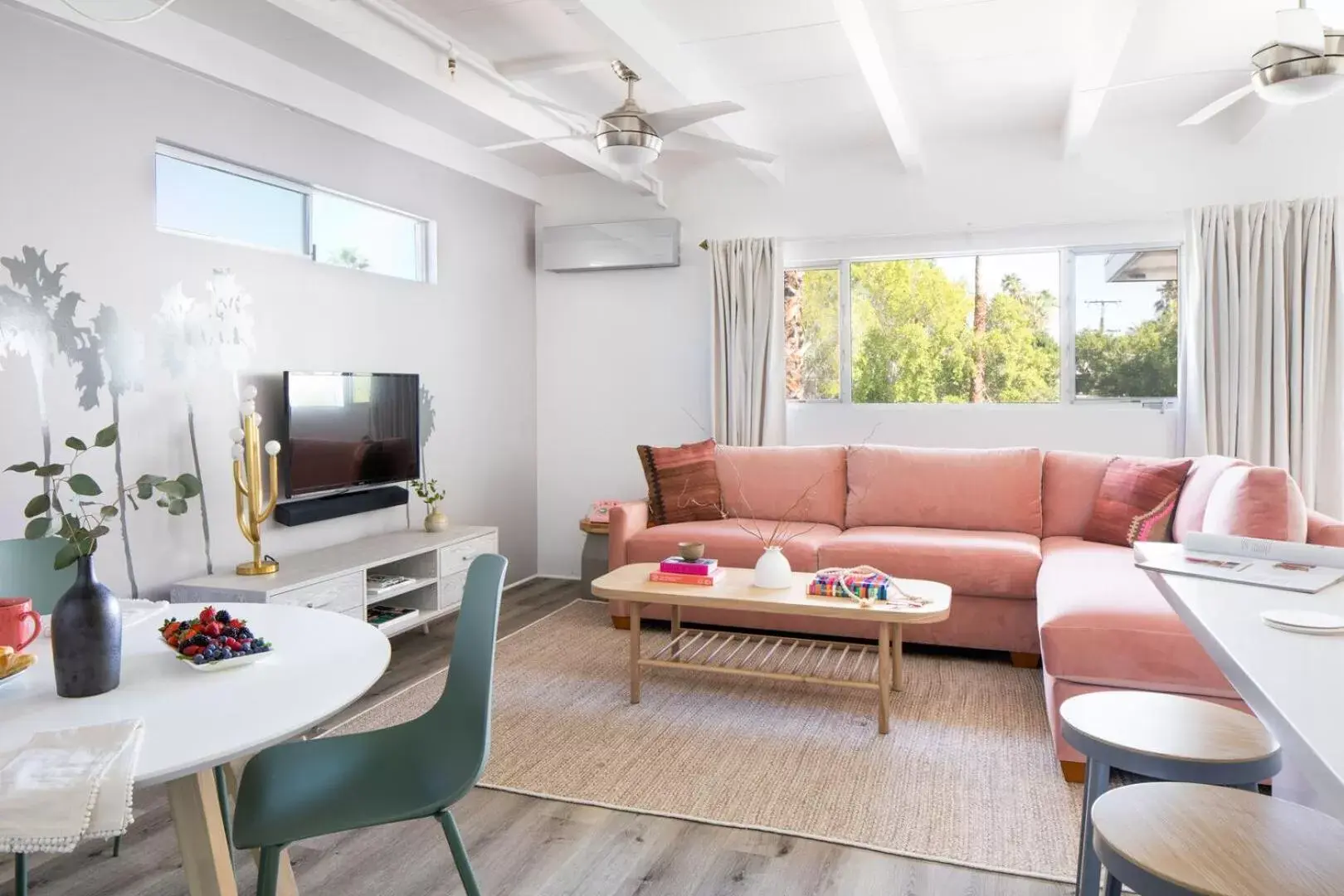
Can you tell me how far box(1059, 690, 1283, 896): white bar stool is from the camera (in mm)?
1465

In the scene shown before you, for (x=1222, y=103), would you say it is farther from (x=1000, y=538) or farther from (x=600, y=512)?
(x=600, y=512)

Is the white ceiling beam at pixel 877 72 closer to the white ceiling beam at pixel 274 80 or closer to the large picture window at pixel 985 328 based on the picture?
the large picture window at pixel 985 328

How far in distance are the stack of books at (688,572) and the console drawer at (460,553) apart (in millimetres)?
1015

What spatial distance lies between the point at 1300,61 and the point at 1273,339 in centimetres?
213

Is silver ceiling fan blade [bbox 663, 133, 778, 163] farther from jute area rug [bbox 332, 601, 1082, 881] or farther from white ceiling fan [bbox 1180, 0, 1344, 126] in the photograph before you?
jute area rug [bbox 332, 601, 1082, 881]

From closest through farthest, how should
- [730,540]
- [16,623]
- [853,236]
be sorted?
[16,623]
[730,540]
[853,236]

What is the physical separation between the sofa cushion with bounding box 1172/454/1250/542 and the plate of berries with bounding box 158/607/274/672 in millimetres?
3382

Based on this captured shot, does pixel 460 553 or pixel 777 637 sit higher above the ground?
pixel 460 553

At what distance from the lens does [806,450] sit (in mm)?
4988

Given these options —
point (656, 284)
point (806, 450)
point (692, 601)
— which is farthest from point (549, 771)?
point (656, 284)

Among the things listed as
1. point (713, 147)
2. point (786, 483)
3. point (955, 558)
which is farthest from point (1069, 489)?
point (713, 147)

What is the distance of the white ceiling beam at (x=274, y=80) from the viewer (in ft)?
10.3

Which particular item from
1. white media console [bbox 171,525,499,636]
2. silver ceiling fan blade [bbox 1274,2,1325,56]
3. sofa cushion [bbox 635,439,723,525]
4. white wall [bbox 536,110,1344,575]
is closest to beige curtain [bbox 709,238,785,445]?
white wall [bbox 536,110,1344,575]

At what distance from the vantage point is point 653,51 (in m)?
3.43
